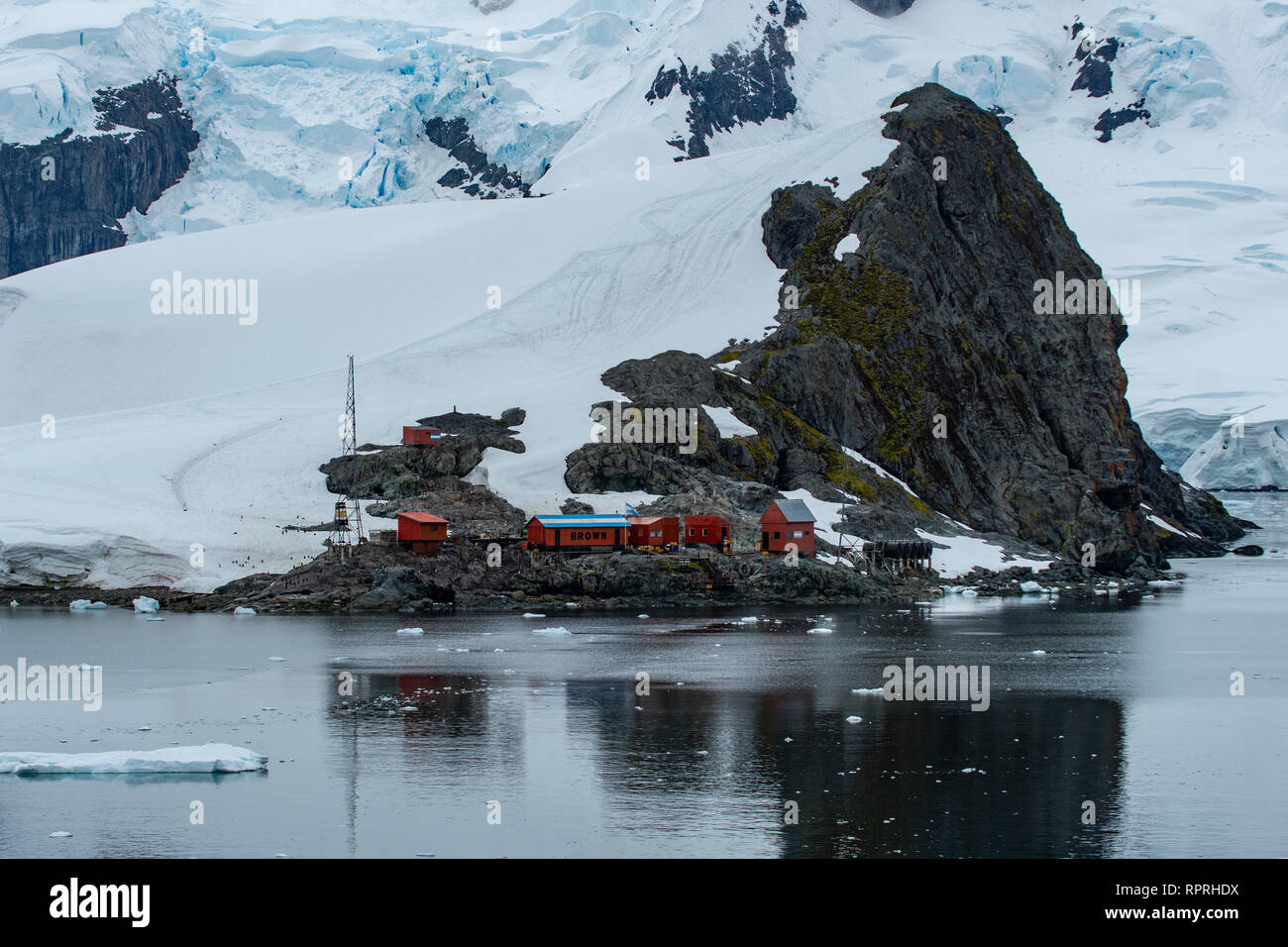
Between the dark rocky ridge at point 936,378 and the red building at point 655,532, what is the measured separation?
7.66 meters

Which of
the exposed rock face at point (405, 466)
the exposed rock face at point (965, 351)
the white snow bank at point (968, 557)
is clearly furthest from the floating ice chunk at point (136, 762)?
the exposed rock face at point (965, 351)

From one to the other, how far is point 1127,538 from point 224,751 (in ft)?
251

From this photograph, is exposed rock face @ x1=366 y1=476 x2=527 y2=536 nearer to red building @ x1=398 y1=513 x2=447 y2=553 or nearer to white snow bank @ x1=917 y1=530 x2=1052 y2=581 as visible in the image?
red building @ x1=398 y1=513 x2=447 y2=553

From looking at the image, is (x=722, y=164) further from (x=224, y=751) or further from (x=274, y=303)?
(x=224, y=751)

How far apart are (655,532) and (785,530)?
770cm

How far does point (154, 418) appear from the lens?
101125 mm

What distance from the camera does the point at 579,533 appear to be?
251ft

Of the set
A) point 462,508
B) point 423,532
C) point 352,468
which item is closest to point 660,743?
point 423,532

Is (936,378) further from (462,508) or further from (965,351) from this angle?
(462,508)

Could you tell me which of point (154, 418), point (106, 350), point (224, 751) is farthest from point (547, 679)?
point (106, 350)

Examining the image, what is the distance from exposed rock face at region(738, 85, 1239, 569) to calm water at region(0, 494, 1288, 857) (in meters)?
37.6

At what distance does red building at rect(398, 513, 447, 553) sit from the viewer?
244 feet

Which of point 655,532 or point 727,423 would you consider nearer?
point 655,532

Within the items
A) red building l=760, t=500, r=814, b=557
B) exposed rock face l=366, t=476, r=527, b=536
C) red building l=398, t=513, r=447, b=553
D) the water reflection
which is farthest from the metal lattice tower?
the water reflection
